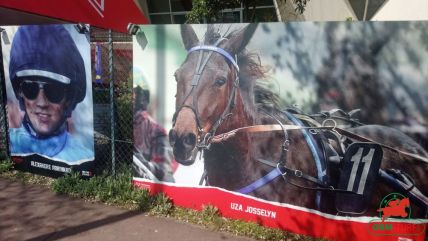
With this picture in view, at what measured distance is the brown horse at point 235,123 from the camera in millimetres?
4152

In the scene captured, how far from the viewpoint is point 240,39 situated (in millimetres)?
4281

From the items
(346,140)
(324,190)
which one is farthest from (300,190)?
(346,140)

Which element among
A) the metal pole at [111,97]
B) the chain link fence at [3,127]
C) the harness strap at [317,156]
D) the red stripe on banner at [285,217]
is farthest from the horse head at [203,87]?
the chain link fence at [3,127]

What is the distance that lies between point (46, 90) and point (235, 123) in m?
2.81

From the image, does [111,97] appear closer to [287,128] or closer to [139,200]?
[139,200]

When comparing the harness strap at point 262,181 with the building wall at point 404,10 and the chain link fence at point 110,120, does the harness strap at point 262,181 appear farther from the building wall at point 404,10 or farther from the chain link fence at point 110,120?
the building wall at point 404,10

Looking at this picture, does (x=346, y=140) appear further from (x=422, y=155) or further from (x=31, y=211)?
(x=31, y=211)

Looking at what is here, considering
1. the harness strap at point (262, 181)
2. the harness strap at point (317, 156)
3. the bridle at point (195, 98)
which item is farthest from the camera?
the bridle at point (195, 98)

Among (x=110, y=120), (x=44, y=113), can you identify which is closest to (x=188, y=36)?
(x=110, y=120)

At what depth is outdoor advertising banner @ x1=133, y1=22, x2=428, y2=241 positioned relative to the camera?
3703mm

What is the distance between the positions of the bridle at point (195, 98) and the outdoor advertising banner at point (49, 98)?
149cm

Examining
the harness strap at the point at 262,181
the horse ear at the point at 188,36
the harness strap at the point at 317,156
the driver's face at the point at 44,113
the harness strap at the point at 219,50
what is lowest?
the harness strap at the point at 262,181

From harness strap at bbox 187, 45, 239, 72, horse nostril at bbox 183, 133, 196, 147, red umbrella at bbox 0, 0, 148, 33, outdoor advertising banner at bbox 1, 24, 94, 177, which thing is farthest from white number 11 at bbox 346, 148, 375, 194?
red umbrella at bbox 0, 0, 148, 33

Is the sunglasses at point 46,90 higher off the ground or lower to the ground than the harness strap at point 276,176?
higher
